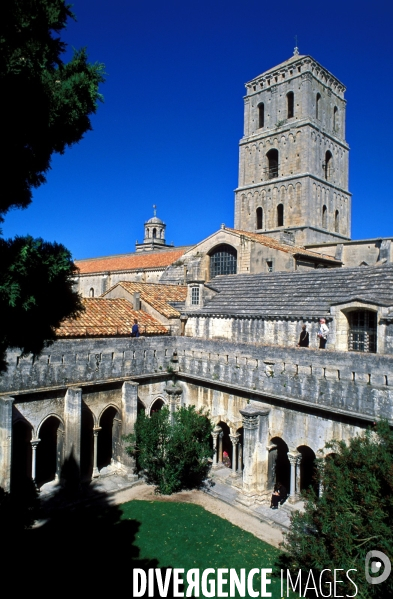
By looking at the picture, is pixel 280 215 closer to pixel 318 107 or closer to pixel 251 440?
pixel 318 107

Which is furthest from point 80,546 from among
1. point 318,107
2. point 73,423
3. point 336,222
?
point 318,107

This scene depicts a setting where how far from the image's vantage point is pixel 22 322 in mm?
5758

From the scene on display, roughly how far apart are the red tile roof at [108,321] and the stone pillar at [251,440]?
6740mm

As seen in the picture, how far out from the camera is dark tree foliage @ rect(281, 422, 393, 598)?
7.74 meters

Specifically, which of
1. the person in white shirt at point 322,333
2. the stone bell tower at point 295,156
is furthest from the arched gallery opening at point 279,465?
the stone bell tower at point 295,156

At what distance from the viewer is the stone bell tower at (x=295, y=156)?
36656 millimetres

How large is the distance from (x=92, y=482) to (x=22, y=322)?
11.7m

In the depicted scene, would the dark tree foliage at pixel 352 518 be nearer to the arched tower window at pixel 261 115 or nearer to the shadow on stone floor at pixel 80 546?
the shadow on stone floor at pixel 80 546

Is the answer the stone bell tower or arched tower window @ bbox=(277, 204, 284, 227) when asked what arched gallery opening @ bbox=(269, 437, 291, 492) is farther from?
arched tower window @ bbox=(277, 204, 284, 227)

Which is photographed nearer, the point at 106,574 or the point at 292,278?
the point at 106,574

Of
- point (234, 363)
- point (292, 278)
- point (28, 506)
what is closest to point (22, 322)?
point (28, 506)

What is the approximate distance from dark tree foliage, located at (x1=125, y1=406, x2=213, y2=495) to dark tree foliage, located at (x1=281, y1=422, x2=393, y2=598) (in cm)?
599

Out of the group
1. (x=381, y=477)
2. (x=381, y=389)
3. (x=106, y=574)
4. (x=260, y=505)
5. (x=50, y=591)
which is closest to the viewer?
(x=381, y=477)

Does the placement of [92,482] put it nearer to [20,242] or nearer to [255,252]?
[20,242]
